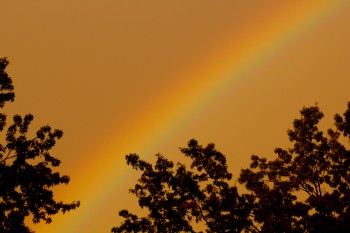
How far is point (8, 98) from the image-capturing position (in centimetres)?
1902

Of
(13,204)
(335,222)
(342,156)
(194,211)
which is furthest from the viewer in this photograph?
(342,156)

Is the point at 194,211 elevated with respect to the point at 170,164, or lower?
lower

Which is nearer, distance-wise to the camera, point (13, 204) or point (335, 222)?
point (13, 204)

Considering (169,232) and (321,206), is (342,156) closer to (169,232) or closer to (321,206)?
(321,206)

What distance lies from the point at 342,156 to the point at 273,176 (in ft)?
14.8

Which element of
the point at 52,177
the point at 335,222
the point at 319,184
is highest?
the point at 319,184

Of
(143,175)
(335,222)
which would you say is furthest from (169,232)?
(335,222)

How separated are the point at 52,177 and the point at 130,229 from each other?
20.4 ft

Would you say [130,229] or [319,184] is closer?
[130,229]

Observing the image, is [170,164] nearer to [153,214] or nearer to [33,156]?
[153,214]

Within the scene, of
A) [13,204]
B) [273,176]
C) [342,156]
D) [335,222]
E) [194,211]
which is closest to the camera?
[13,204]

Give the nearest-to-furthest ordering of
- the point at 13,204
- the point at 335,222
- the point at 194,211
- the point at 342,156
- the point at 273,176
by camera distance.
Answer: the point at 13,204
the point at 335,222
the point at 194,211
the point at 342,156
the point at 273,176

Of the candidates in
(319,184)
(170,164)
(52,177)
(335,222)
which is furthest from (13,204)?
(319,184)

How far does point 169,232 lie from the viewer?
23.0m
